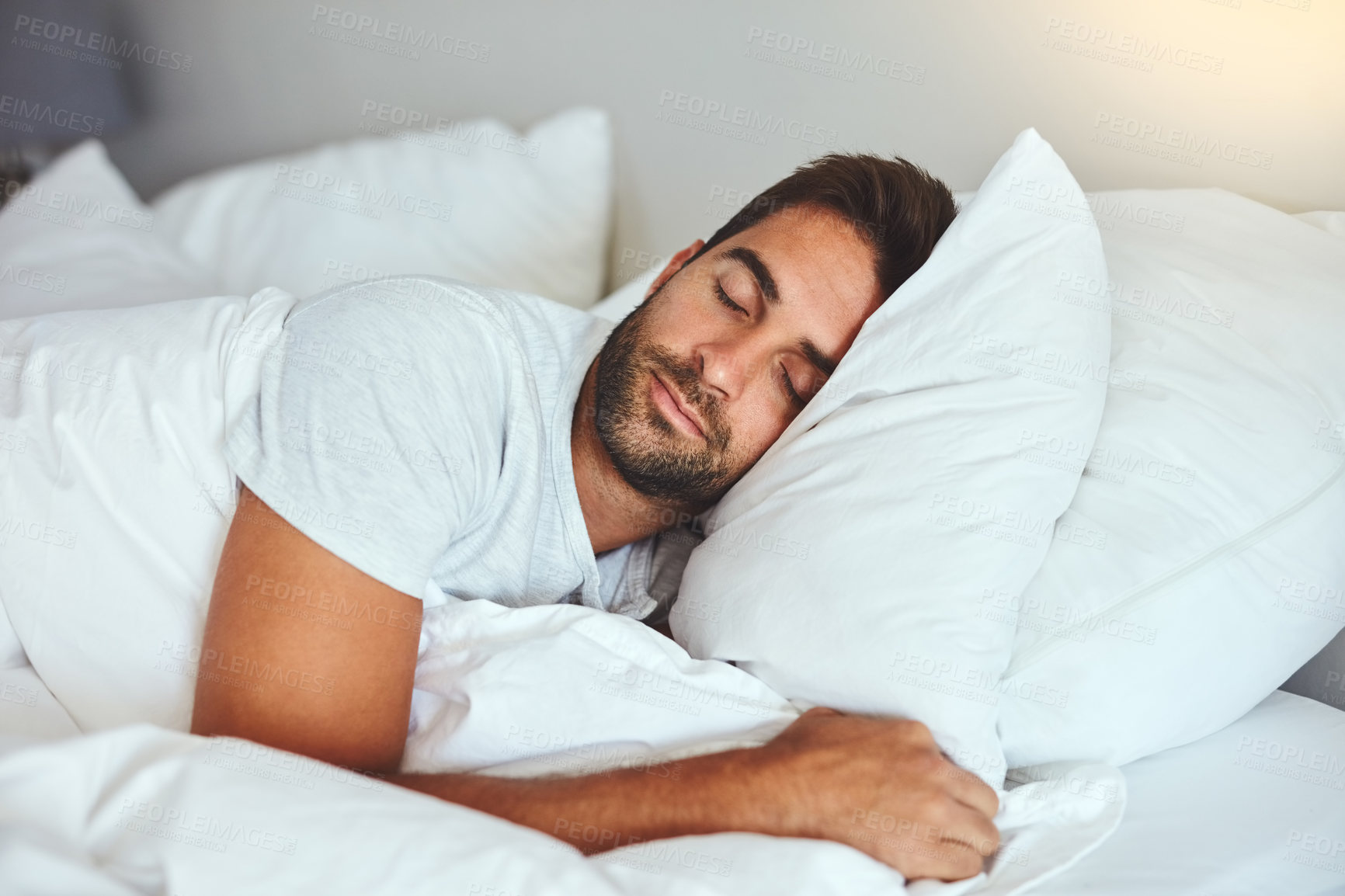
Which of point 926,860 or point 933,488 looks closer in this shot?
point 926,860

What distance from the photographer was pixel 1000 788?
888 millimetres

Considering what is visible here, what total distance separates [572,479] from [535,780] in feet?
1.14

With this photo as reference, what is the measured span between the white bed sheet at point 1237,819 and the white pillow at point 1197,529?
0.11ft

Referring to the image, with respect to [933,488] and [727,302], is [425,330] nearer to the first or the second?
[727,302]

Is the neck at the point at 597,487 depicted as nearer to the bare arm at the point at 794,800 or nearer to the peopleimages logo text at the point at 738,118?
the bare arm at the point at 794,800

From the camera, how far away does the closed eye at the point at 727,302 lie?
3.70ft

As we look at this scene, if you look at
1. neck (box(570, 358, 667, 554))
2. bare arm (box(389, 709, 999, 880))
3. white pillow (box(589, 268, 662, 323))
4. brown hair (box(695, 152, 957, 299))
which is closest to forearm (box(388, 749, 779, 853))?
bare arm (box(389, 709, 999, 880))

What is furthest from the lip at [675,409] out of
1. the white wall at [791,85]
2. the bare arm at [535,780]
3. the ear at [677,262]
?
the white wall at [791,85]

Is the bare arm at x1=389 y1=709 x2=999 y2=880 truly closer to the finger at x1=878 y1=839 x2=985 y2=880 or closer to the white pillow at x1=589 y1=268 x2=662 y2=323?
the finger at x1=878 y1=839 x2=985 y2=880

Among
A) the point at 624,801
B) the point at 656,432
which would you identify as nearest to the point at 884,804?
the point at 624,801

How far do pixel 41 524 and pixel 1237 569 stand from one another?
1.13 meters

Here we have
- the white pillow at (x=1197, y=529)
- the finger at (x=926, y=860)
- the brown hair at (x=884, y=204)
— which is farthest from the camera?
the brown hair at (x=884, y=204)

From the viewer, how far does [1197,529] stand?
916 millimetres

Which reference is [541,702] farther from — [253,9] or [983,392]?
[253,9]
